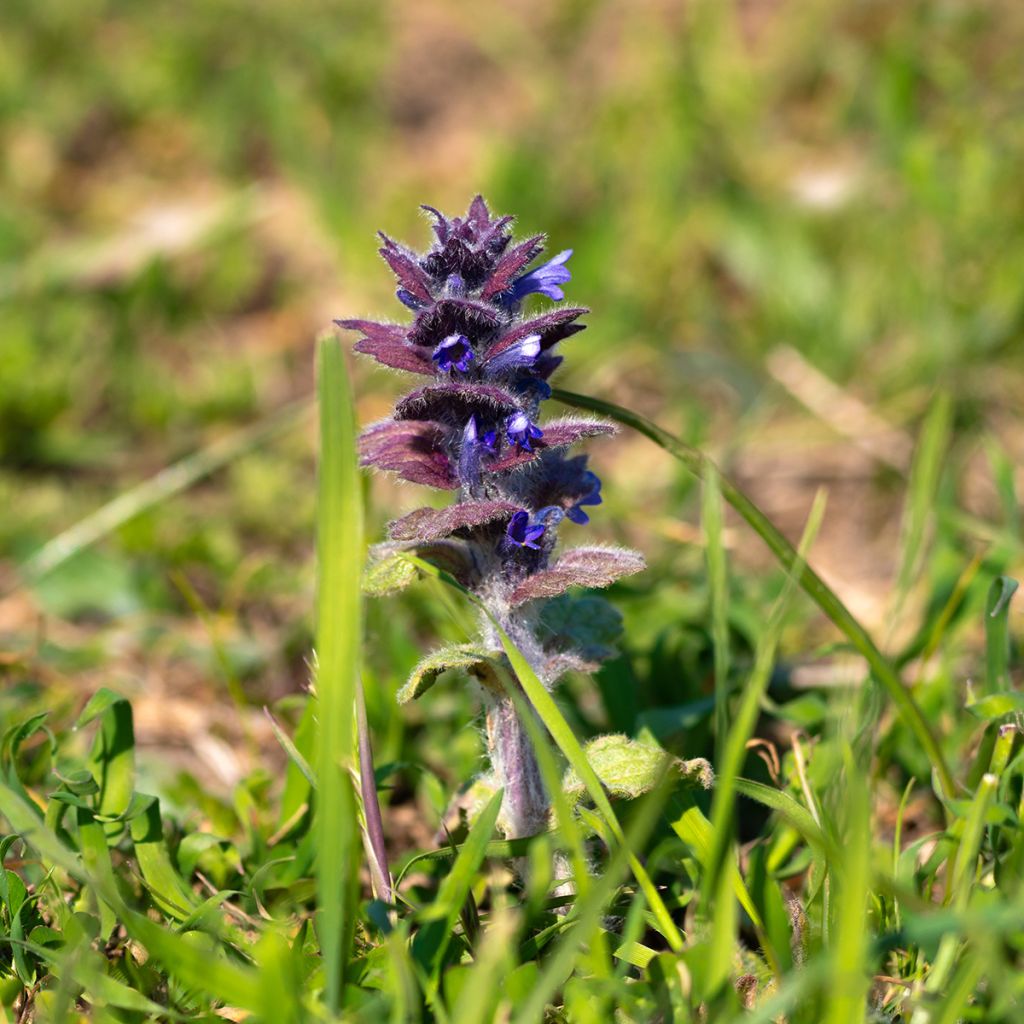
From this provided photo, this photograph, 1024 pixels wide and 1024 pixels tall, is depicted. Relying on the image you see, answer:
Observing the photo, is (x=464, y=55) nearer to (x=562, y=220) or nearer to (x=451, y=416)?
(x=562, y=220)

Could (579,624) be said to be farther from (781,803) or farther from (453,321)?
(453,321)

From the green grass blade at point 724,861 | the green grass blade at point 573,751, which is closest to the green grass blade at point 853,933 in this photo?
the green grass blade at point 724,861

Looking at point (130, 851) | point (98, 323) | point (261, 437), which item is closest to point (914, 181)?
point (261, 437)

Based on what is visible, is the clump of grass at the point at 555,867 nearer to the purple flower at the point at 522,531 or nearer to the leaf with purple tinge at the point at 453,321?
the purple flower at the point at 522,531

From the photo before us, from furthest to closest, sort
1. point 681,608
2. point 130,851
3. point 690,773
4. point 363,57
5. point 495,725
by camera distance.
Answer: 1. point 363,57
2. point 681,608
3. point 130,851
4. point 495,725
5. point 690,773

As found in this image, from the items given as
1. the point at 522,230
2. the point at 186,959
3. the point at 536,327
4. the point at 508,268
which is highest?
the point at 522,230

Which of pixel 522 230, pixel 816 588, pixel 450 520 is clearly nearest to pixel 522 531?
pixel 450 520

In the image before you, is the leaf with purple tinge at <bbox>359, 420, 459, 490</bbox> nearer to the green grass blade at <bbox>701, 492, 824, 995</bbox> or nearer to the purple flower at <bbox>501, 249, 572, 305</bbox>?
the purple flower at <bbox>501, 249, 572, 305</bbox>
